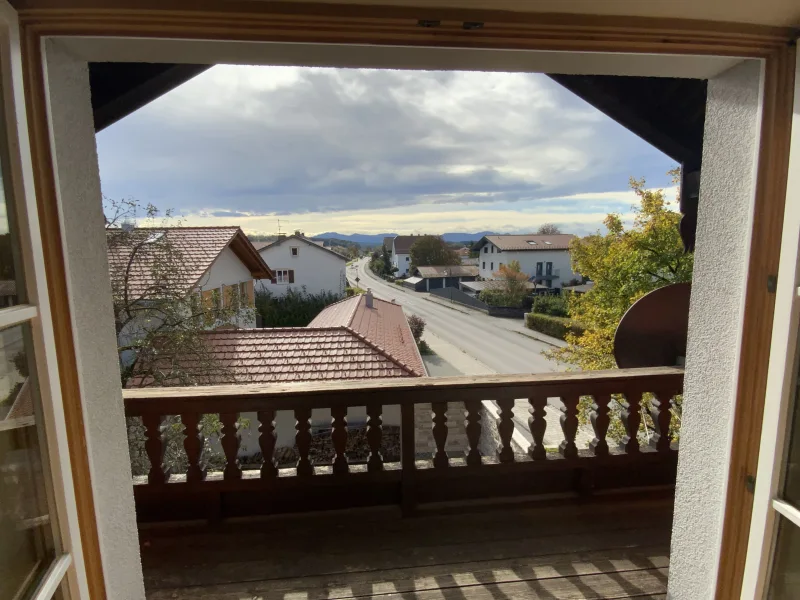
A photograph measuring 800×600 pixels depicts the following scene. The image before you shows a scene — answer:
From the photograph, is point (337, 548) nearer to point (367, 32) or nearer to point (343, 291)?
point (367, 32)

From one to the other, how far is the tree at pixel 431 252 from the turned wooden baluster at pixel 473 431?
99.3ft

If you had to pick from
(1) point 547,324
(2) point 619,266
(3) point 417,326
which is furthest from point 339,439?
(1) point 547,324

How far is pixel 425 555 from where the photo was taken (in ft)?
4.98

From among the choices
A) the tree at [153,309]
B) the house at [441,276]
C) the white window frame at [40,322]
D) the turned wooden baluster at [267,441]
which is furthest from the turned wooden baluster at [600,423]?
the house at [441,276]

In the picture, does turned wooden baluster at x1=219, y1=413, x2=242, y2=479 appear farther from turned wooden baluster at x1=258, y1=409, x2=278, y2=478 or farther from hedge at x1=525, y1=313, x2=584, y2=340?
hedge at x1=525, y1=313, x2=584, y2=340

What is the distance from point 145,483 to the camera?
165cm

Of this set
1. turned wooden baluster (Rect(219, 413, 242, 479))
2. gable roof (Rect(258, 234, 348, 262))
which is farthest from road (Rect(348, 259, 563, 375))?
turned wooden baluster (Rect(219, 413, 242, 479))

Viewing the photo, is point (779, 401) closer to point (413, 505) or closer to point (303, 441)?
point (413, 505)

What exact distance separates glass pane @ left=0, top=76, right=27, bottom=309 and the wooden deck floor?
1.25m

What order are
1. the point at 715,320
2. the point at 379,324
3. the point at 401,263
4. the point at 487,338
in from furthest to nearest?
the point at 401,263
the point at 487,338
the point at 379,324
the point at 715,320

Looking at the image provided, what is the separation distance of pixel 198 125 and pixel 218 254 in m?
3.24

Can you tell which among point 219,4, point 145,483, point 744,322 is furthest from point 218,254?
point 744,322

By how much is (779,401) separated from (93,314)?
1507mm

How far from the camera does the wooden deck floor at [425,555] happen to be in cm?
137
